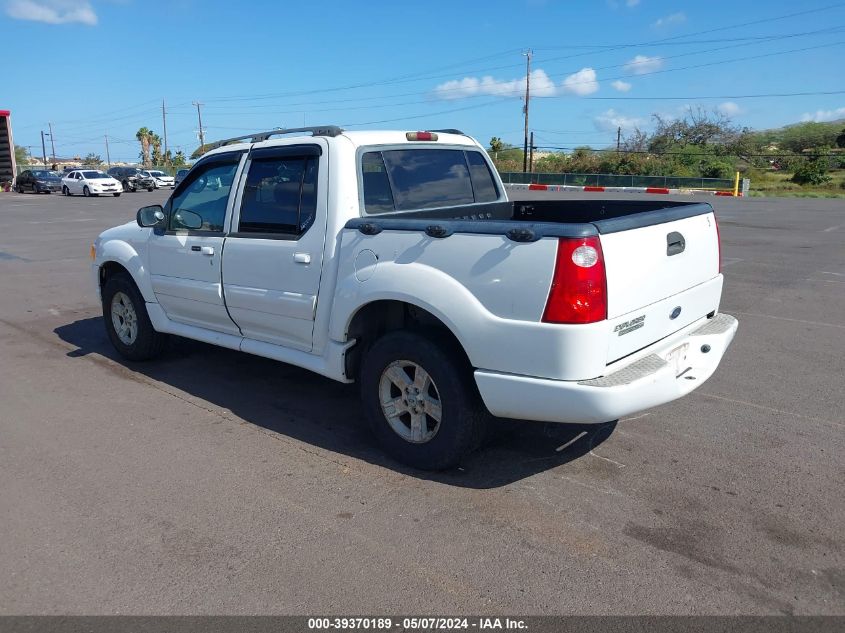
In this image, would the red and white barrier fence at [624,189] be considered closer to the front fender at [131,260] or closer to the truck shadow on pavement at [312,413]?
the truck shadow on pavement at [312,413]

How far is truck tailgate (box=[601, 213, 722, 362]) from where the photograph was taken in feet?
12.0

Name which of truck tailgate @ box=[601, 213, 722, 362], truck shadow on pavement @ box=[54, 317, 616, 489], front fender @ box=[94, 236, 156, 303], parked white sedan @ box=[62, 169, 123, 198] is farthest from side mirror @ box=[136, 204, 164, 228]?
parked white sedan @ box=[62, 169, 123, 198]

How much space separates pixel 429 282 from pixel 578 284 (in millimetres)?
853

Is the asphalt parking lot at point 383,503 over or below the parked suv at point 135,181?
below

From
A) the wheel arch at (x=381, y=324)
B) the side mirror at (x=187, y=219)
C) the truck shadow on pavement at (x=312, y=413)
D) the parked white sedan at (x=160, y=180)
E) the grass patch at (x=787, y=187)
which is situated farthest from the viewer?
the parked white sedan at (x=160, y=180)

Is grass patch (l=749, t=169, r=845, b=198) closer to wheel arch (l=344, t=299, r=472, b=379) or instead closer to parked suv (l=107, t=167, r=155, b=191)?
parked suv (l=107, t=167, r=155, b=191)

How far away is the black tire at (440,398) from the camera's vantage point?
13.0 ft

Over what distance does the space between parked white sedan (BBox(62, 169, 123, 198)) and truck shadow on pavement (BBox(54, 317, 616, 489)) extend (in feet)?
114

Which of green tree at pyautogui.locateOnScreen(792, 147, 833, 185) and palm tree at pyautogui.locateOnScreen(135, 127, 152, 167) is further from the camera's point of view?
palm tree at pyautogui.locateOnScreen(135, 127, 152, 167)

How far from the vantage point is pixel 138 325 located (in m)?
6.32

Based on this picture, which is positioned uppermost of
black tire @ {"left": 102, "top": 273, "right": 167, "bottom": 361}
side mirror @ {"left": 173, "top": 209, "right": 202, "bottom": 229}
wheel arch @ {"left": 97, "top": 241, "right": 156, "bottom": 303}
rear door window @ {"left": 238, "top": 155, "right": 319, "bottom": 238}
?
rear door window @ {"left": 238, "top": 155, "right": 319, "bottom": 238}

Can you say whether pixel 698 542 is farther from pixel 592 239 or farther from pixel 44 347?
pixel 44 347

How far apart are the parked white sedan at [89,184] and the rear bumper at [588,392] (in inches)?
1558

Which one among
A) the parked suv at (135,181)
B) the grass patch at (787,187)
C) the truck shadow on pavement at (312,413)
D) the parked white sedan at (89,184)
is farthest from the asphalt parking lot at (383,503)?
the parked suv at (135,181)
